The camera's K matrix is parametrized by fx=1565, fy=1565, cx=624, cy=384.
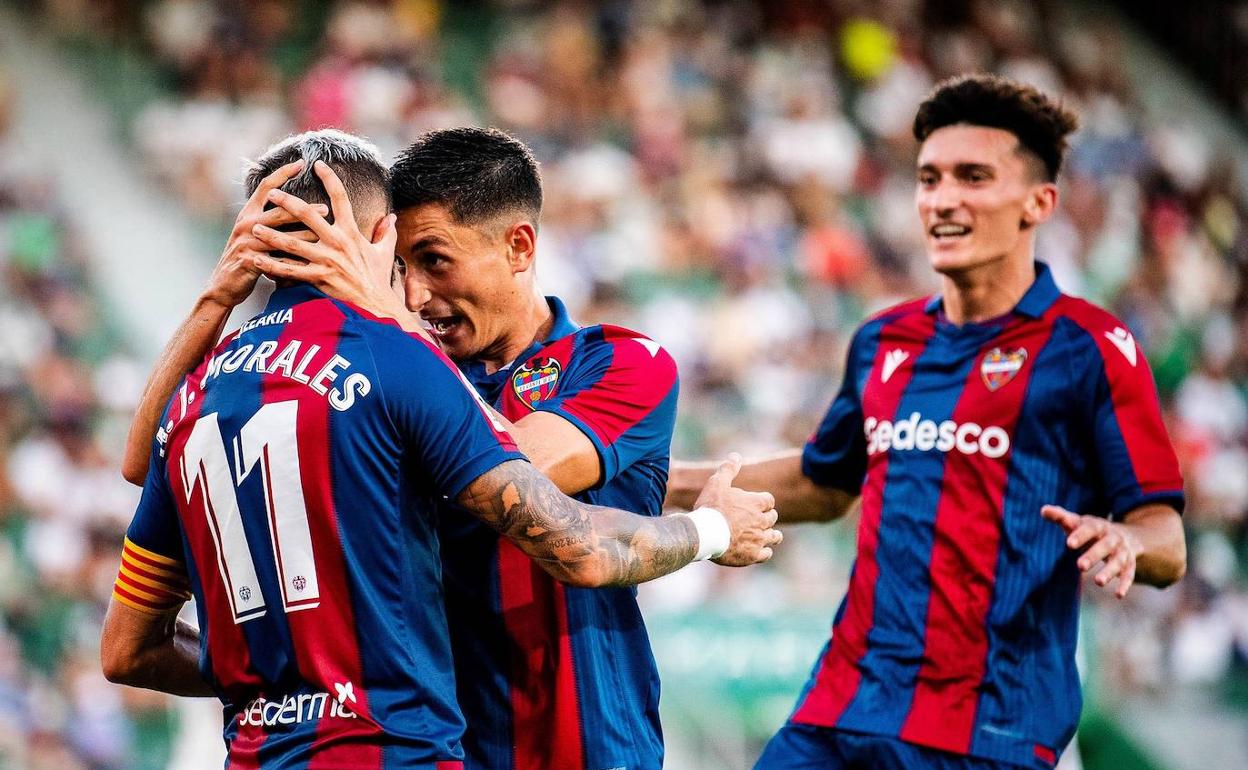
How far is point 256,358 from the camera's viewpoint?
302 centimetres

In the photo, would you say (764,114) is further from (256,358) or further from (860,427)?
(256,358)

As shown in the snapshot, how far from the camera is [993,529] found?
4.20m

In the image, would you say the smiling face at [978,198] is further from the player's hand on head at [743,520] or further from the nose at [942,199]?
the player's hand on head at [743,520]

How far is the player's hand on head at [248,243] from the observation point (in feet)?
10.3

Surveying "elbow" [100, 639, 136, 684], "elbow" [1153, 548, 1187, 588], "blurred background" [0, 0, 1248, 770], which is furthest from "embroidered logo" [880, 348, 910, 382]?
"blurred background" [0, 0, 1248, 770]

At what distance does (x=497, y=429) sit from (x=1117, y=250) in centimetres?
1290

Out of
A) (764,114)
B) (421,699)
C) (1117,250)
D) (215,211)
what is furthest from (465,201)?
(1117,250)

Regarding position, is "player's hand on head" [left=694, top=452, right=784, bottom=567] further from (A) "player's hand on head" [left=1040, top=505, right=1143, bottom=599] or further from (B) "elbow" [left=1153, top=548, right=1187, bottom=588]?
(B) "elbow" [left=1153, top=548, right=1187, bottom=588]

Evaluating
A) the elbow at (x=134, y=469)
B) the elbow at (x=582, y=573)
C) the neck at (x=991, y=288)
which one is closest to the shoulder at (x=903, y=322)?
the neck at (x=991, y=288)

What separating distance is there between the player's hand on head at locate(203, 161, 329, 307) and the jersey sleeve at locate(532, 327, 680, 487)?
682 millimetres

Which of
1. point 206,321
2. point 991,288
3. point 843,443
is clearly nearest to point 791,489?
point 843,443

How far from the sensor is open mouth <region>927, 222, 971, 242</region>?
4.55 m

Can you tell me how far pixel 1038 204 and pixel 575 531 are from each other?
7.31 feet

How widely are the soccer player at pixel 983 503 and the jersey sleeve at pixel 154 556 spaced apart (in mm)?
1716
